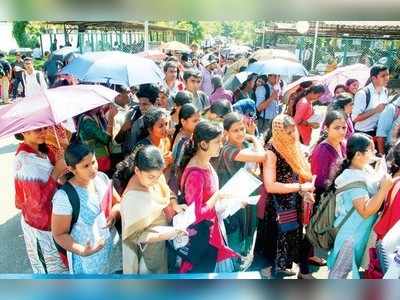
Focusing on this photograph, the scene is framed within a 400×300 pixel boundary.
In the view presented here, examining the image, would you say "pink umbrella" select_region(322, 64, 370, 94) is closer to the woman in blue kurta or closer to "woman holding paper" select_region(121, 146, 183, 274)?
the woman in blue kurta

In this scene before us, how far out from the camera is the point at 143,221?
209 centimetres

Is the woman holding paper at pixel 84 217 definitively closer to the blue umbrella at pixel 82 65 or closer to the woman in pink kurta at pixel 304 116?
the woman in pink kurta at pixel 304 116

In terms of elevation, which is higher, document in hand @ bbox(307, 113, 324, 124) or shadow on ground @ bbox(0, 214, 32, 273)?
document in hand @ bbox(307, 113, 324, 124)

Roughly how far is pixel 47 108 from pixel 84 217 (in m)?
0.87

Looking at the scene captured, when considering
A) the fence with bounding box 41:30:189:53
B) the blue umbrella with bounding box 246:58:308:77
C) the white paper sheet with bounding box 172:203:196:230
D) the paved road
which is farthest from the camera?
the fence with bounding box 41:30:189:53

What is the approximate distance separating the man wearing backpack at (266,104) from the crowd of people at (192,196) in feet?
7.44

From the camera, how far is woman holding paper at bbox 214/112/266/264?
2.86 m

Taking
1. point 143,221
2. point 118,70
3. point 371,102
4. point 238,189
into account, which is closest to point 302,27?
point 371,102

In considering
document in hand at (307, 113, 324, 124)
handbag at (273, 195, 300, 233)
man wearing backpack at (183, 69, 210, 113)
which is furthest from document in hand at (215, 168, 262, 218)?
man wearing backpack at (183, 69, 210, 113)

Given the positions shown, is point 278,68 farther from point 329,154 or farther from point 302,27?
point 329,154

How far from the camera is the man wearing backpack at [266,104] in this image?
18.8 ft

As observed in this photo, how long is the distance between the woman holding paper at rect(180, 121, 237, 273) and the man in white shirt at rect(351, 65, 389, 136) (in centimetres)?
230
